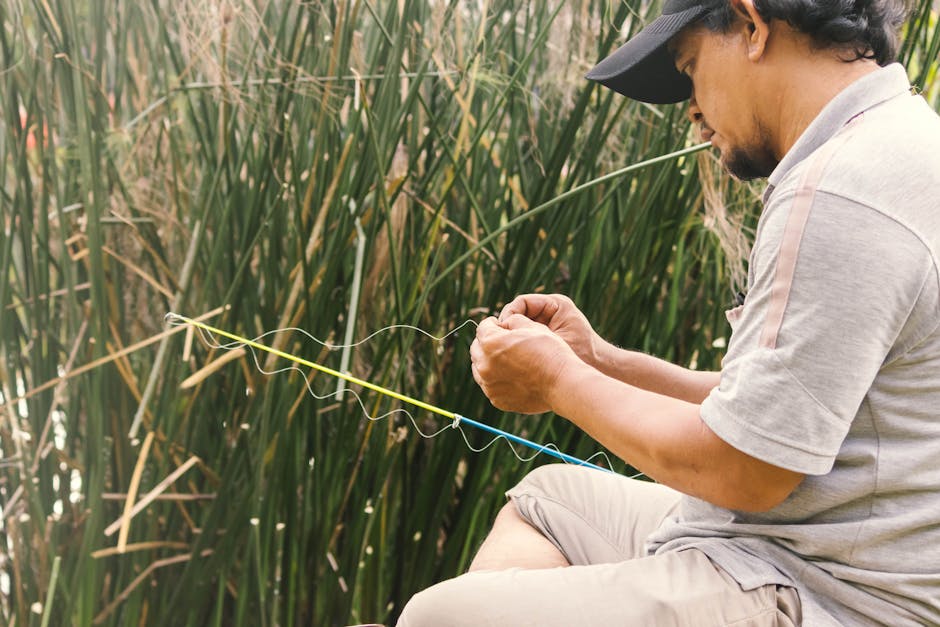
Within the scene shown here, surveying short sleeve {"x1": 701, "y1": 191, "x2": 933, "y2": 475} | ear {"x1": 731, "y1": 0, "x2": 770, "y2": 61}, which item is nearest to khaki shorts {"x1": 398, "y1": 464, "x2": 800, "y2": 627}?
short sleeve {"x1": 701, "y1": 191, "x2": 933, "y2": 475}

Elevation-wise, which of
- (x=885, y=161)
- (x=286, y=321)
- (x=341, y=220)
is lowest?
(x=286, y=321)

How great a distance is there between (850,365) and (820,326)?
36 mm

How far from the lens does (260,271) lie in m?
1.37

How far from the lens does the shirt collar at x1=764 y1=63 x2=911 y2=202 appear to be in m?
0.79

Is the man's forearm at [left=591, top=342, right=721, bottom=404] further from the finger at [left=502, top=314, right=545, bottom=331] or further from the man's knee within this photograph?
the man's knee

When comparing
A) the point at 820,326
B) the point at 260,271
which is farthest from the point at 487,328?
the point at 260,271

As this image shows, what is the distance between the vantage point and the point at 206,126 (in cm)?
133

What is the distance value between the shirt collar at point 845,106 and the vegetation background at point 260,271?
44cm

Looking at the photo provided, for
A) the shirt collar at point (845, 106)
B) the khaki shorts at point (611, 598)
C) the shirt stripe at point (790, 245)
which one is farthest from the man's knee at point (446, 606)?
the shirt collar at point (845, 106)

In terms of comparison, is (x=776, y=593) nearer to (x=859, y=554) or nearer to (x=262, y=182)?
(x=859, y=554)

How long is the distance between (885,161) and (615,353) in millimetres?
482

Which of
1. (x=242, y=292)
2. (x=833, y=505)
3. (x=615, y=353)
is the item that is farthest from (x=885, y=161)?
(x=242, y=292)

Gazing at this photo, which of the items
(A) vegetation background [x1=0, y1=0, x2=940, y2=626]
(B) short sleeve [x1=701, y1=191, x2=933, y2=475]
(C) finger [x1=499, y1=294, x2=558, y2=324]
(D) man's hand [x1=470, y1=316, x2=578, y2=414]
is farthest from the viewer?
(A) vegetation background [x1=0, y1=0, x2=940, y2=626]

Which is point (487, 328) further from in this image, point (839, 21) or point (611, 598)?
point (839, 21)
